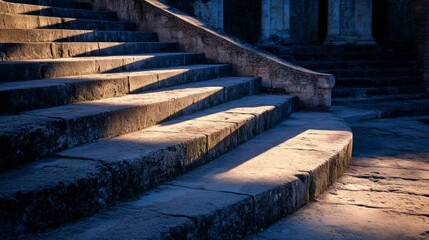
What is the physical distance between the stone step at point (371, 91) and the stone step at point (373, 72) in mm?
499

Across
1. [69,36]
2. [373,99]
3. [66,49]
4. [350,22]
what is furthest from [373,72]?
[66,49]

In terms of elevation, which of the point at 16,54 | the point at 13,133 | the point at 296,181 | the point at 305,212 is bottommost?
the point at 305,212

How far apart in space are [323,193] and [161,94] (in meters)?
1.75

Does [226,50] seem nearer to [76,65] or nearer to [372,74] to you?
[76,65]

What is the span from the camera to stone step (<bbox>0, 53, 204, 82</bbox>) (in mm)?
3479

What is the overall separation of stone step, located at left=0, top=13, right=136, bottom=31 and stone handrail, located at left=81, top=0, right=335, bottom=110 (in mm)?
385

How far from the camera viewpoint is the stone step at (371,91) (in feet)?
27.4

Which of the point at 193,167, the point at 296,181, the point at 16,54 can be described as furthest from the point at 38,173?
the point at 16,54

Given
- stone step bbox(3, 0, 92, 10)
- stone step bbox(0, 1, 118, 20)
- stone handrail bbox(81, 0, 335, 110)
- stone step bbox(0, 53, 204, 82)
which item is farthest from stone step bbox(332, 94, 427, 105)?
stone step bbox(3, 0, 92, 10)

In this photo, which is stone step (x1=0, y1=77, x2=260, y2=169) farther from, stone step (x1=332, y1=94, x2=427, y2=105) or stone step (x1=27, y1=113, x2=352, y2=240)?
stone step (x1=332, y1=94, x2=427, y2=105)

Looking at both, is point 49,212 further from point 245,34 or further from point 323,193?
point 245,34

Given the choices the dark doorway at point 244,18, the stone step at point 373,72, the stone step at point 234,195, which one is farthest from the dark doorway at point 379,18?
the stone step at point 234,195

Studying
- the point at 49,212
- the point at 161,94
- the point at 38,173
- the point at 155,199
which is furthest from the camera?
the point at 161,94

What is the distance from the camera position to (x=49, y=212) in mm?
1874
